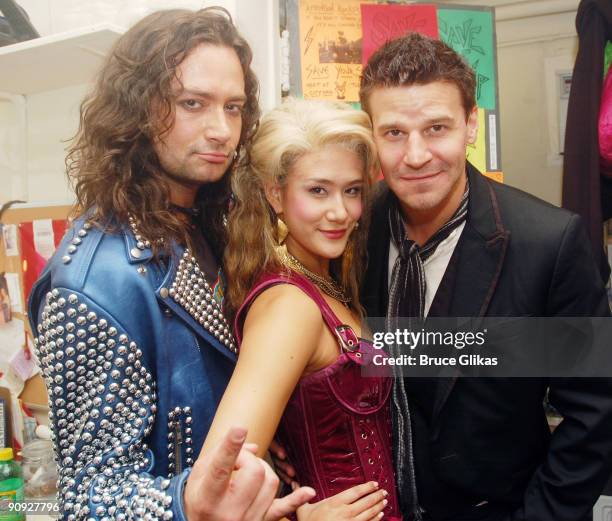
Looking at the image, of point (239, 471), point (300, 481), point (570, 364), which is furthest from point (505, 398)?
point (239, 471)

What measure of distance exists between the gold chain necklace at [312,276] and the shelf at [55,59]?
59 centimetres

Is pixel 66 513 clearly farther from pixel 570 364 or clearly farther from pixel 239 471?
pixel 570 364

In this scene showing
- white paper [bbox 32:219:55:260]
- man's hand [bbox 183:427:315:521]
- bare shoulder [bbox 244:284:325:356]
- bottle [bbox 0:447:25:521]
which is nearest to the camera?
man's hand [bbox 183:427:315:521]

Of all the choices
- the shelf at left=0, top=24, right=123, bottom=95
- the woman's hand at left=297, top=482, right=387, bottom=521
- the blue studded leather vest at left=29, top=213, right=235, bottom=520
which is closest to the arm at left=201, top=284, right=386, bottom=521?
the woman's hand at left=297, top=482, right=387, bottom=521

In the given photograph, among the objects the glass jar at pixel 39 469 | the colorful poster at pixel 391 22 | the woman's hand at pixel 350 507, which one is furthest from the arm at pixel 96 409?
the colorful poster at pixel 391 22

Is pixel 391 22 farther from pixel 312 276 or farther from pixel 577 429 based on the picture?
pixel 577 429

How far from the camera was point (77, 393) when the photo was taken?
822mm

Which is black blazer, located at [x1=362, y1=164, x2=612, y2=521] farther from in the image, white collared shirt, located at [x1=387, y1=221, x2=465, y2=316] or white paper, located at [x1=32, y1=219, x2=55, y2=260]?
white paper, located at [x1=32, y1=219, x2=55, y2=260]

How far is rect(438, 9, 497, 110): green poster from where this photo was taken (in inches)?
60.5

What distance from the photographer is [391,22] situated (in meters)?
1.51

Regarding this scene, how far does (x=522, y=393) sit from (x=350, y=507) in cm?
41

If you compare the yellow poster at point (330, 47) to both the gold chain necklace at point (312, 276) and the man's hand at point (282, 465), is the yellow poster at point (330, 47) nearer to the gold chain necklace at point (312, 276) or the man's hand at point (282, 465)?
the gold chain necklace at point (312, 276)

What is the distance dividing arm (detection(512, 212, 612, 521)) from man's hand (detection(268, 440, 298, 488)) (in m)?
0.47

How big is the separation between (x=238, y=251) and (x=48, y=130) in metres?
0.98
